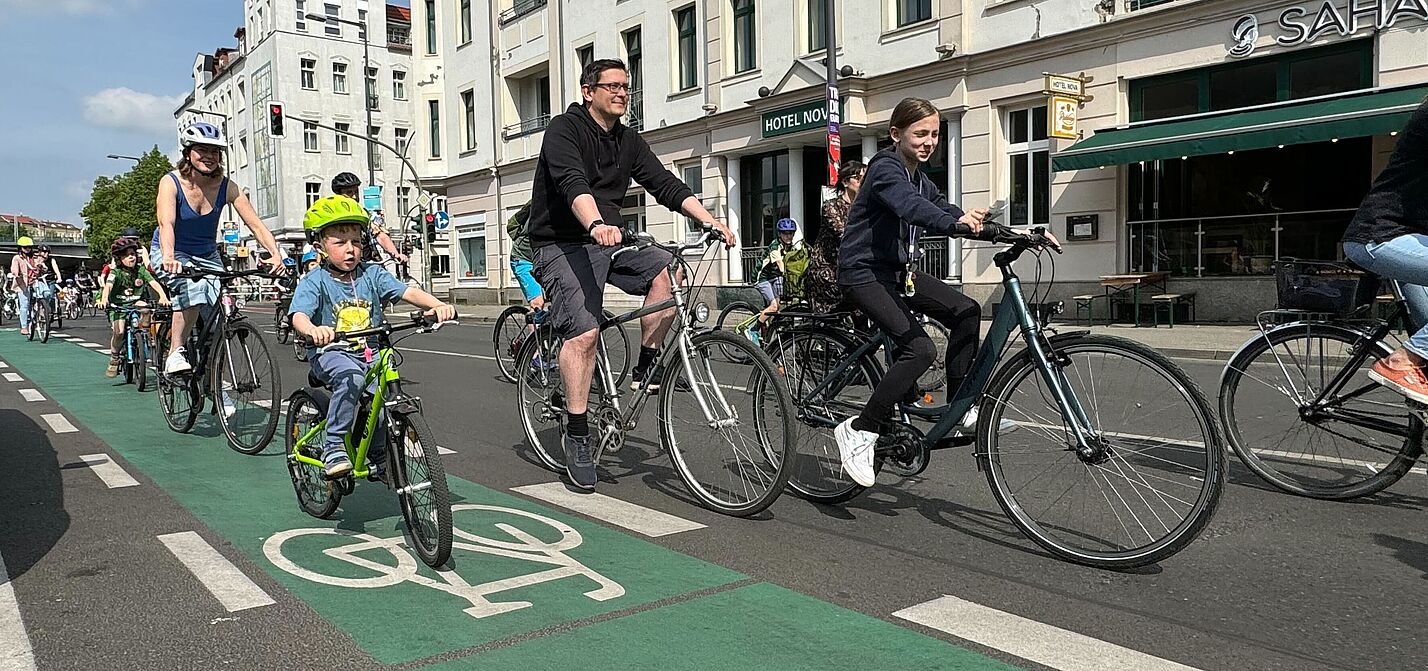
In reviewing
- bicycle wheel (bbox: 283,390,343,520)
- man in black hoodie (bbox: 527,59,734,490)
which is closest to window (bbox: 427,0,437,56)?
man in black hoodie (bbox: 527,59,734,490)

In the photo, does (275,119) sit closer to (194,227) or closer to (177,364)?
(194,227)

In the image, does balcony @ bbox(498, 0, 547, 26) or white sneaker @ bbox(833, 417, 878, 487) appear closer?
white sneaker @ bbox(833, 417, 878, 487)

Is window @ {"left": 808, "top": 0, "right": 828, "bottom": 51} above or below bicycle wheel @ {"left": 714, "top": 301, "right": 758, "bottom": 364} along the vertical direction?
above

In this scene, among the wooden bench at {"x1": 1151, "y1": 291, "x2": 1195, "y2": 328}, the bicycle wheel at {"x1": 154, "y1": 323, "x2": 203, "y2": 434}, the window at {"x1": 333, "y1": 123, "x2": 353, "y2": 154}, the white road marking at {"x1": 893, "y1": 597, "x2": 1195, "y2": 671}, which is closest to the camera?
the white road marking at {"x1": 893, "y1": 597, "x2": 1195, "y2": 671}

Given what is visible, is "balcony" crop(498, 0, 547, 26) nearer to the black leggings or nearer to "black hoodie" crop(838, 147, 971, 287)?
"black hoodie" crop(838, 147, 971, 287)

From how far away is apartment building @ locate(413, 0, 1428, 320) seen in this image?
1537 cm

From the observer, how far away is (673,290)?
4.89 metres

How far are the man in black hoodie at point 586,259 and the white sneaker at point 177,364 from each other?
10.2 feet

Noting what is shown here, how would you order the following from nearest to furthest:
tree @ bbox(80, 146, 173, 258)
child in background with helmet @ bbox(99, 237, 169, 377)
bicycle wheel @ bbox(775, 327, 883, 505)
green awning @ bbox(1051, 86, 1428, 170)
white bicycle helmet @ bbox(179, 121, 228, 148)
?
bicycle wheel @ bbox(775, 327, 883, 505) < white bicycle helmet @ bbox(179, 121, 228, 148) < child in background with helmet @ bbox(99, 237, 169, 377) < green awning @ bbox(1051, 86, 1428, 170) < tree @ bbox(80, 146, 173, 258)

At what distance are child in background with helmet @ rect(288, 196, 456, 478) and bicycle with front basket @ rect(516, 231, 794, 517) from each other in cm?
104

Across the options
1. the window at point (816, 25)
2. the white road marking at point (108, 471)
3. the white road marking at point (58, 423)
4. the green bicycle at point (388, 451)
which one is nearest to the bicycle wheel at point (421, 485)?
the green bicycle at point (388, 451)

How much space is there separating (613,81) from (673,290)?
41.5 inches

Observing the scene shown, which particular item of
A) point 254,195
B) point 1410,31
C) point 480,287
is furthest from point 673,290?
point 254,195

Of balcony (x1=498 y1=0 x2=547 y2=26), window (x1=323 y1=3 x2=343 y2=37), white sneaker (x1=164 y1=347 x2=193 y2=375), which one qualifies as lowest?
white sneaker (x1=164 y1=347 x2=193 y2=375)
